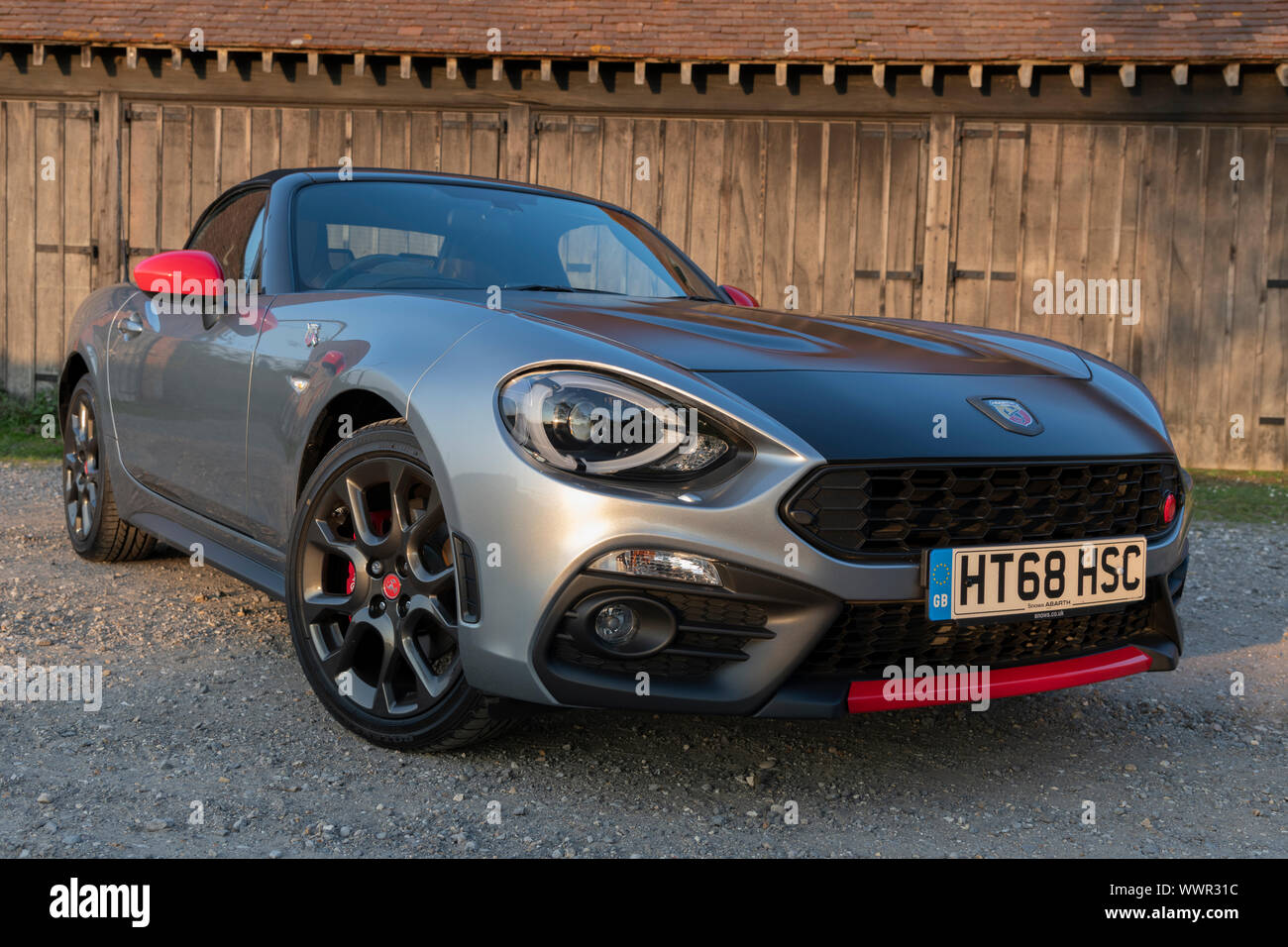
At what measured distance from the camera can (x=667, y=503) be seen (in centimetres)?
225

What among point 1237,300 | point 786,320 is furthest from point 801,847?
point 1237,300

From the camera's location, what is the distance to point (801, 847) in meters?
2.33

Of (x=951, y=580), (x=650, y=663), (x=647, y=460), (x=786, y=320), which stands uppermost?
(x=786, y=320)

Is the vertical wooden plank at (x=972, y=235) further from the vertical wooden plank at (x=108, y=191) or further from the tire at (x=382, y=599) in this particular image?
the tire at (x=382, y=599)

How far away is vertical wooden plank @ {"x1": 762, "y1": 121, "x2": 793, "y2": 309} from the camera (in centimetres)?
928

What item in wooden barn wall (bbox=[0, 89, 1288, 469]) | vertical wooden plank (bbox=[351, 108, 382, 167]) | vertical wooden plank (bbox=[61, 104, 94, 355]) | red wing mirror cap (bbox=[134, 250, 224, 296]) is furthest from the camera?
vertical wooden plank (bbox=[61, 104, 94, 355])

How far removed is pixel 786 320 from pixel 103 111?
8.45 meters

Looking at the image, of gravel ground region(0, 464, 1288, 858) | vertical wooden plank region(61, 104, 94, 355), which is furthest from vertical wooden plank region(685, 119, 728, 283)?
gravel ground region(0, 464, 1288, 858)

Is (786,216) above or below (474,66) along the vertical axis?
below

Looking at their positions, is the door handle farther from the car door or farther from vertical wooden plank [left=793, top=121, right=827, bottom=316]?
vertical wooden plank [left=793, top=121, right=827, bottom=316]

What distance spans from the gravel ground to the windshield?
1.15 metres

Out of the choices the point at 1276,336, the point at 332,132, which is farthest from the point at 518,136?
the point at 1276,336
